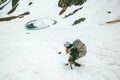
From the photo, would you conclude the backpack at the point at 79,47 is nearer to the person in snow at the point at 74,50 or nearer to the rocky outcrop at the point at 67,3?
the person in snow at the point at 74,50

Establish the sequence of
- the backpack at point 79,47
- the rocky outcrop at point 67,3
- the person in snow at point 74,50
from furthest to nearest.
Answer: the rocky outcrop at point 67,3, the backpack at point 79,47, the person in snow at point 74,50

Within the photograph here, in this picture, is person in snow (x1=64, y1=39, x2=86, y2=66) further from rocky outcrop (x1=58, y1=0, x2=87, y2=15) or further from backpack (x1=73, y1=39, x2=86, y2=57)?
rocky outcrop (x1=58, y1=0, x2=87, y2=15)

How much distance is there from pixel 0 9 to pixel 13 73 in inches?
2584

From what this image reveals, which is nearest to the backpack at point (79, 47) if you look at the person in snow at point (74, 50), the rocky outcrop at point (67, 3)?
the person in snow at point (74, 50)

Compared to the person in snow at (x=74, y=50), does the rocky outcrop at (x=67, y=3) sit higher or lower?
lower

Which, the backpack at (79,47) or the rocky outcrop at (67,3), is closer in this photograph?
the backpack at (79,47)

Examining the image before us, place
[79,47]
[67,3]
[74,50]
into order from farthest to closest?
[67,3]
[79,47]
[74,50]

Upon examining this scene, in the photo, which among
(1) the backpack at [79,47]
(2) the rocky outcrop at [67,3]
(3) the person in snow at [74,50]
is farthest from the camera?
(2) the rocky outcrop at [67,3]

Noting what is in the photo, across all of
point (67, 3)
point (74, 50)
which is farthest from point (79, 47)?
point (67, 3)

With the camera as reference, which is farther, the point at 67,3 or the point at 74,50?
the point at 67,3

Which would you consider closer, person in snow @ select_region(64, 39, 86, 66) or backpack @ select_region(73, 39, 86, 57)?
person in snow @ select_region(64, 39, 86, 66)

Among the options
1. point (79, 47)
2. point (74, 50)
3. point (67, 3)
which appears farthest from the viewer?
point (67, 3)

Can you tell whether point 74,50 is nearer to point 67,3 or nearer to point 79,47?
point 79,47

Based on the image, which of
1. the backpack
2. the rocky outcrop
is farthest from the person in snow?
the rocky outcrop
